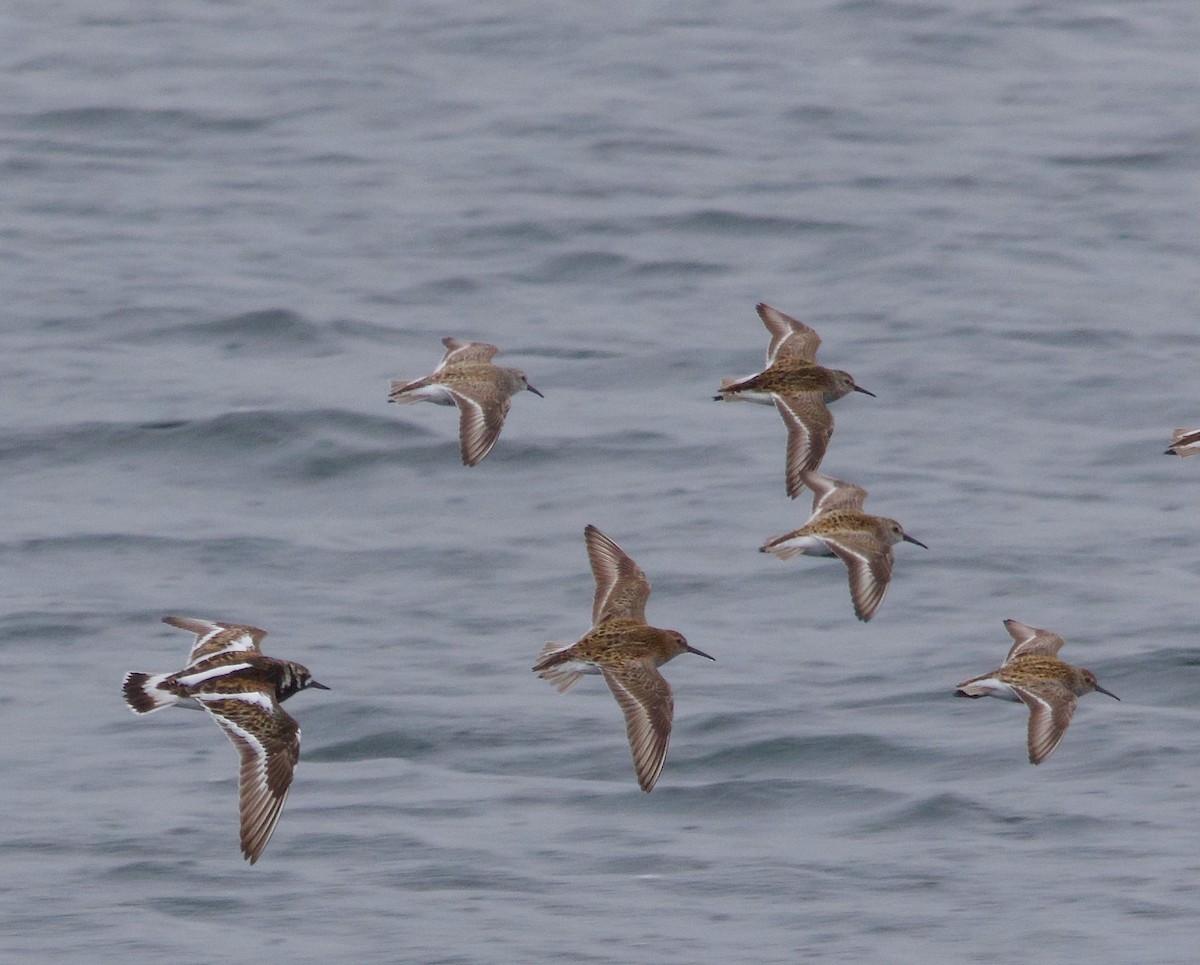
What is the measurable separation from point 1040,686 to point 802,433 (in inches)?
82.2

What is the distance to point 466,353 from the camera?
14555mm

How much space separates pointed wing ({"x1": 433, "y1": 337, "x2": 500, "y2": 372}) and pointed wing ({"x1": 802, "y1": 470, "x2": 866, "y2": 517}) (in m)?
2.02

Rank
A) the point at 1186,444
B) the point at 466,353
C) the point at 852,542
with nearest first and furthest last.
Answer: the point at 852,542
the point at 1186,444
the point at 466,353

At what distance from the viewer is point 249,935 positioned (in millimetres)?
12750

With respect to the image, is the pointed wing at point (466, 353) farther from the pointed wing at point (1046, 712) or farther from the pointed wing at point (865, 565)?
the pointed wing at point (1046, 712)

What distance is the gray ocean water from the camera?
1334 centimetres

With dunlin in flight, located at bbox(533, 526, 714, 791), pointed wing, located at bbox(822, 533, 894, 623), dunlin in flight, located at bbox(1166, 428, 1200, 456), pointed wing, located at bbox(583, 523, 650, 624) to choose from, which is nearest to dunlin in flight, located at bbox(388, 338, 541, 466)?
pointed wing, located at bbox(583, 523, 650, 624)

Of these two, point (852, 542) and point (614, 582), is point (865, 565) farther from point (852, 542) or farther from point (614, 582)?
point (614, 582)

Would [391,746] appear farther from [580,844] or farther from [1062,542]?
[1062,542]

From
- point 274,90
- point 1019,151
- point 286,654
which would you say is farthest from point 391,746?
point 274,90

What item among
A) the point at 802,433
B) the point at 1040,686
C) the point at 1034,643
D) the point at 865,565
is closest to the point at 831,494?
the point at 802,433

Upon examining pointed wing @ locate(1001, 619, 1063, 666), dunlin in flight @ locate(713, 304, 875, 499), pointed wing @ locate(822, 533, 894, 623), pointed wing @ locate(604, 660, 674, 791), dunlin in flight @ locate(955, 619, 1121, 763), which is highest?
dunlin in flight @ locate(713, 304, 875, 499)

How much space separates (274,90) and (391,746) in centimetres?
1639

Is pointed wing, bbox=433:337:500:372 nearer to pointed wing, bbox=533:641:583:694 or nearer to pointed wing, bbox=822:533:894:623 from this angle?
pointed wing, bbox=822:533:894:623
